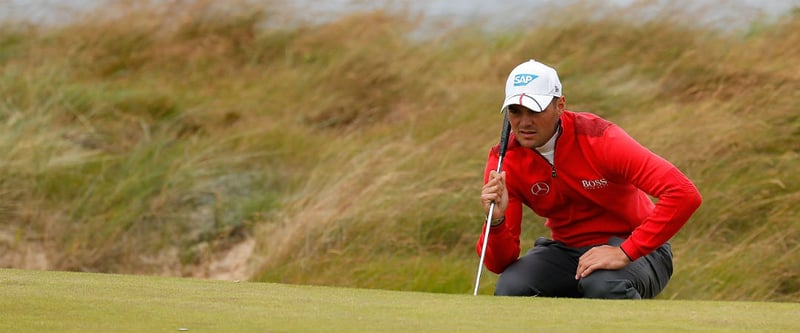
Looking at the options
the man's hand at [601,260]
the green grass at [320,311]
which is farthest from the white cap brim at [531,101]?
the green grass at [320,311]

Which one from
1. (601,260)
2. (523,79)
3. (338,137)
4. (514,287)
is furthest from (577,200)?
(338,137)

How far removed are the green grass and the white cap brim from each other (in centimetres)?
101

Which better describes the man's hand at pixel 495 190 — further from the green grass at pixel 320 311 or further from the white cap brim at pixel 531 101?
the green grass at pixel 320 311

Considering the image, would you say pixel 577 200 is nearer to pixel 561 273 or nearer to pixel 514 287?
pixel 561 273

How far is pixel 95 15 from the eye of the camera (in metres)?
12.8

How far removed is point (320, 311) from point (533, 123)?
1.68 metres

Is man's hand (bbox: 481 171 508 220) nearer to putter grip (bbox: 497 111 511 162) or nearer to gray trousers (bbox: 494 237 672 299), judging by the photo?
putter grip (bbox: 497 111 511 162)

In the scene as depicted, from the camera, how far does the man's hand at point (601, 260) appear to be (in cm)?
549

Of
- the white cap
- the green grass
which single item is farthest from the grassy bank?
the green grass

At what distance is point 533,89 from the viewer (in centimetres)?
557

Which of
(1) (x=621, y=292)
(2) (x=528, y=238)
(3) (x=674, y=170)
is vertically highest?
(3) (x=674, y=170)

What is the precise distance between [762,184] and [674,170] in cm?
324

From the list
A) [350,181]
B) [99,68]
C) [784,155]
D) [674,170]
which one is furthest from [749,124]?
[99,68]

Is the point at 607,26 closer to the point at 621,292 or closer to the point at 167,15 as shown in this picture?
the point at 167,15
